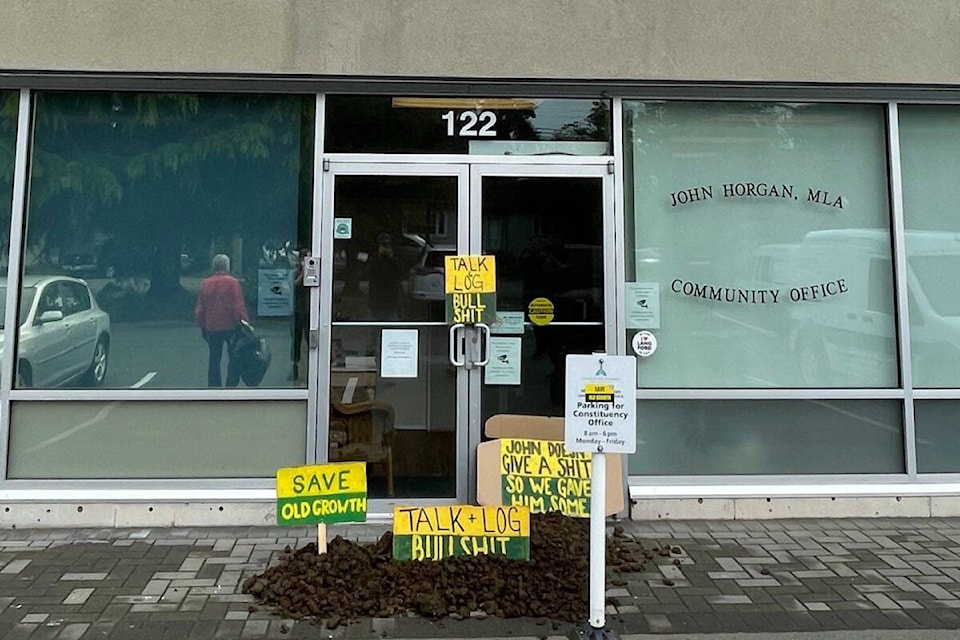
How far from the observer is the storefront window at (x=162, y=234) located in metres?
5.32

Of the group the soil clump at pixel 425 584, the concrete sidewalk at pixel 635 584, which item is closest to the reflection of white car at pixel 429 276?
the concrete sidewalk at pixel 635 584

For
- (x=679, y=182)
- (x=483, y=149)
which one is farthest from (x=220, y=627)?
(x=679, y=182)

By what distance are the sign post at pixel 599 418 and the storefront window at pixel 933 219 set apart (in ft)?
11.0

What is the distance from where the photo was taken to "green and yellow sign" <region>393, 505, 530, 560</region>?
407 centimetres

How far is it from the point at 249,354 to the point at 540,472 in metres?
2.23

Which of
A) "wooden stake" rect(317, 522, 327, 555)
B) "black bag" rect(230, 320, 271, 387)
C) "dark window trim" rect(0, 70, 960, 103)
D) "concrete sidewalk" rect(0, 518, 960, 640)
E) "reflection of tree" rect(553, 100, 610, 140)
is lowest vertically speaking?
"concrete sidewalk" rect(0, 518, 960, 640)

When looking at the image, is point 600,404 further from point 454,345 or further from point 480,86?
point 480,86

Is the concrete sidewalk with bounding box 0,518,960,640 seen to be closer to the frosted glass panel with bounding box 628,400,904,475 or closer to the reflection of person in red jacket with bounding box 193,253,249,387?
the frosted glass panel with bounding box 628,400,904,475

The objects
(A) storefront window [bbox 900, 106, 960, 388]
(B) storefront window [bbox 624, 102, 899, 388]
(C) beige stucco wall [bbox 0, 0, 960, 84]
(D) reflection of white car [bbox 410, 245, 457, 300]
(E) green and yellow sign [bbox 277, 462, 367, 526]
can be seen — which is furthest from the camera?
(A) storefront window [bbox 900, 106, 960, 388]

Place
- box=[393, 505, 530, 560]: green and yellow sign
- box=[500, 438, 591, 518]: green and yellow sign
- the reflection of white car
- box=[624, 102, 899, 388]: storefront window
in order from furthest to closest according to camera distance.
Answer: box=[624, 102, 899, 388]: storefront window, the reflection of white car, box=[500, 438, 591, 518]: green and yellow sign, box=[393, 505, 530, 560]: green and yellow sign

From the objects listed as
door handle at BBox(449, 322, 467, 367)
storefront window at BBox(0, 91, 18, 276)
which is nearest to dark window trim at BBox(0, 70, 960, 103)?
storefront window at BBox(0, 91, 18, 276)

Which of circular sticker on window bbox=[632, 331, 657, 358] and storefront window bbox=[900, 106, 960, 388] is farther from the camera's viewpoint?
storefront window bbox=[900, 106, 960, 388]

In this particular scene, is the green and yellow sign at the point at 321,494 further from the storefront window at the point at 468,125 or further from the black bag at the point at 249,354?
the storefront window at the point at 468,125

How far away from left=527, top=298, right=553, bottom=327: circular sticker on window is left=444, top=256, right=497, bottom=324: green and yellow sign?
0.35 m
